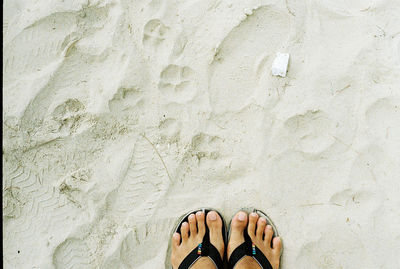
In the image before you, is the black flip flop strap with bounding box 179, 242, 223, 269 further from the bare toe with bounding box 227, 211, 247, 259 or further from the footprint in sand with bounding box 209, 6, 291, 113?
the footprint in sand with bounding box 209, 6, 291, 113

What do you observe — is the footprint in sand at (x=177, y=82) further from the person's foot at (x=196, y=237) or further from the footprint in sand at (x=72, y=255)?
the footprint in sand at (x=72, y=255)

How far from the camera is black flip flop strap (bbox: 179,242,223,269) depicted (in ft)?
5.38

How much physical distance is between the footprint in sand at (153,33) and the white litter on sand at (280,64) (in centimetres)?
62

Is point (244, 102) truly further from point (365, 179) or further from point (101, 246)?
point (101, 246)

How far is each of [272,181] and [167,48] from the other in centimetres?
91

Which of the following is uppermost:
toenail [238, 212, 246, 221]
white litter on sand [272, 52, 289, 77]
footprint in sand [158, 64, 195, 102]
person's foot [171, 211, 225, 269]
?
footprint in sand [158, 64, 195, 102]

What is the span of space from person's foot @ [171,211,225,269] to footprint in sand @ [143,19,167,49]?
0.96 meters

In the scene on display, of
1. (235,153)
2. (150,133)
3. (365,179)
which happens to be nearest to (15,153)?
(150,133)

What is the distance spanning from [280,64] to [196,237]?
1.07 m

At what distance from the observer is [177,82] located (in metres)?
1.56

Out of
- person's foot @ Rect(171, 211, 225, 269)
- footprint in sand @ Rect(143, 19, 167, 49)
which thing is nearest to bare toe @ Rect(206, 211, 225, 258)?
person's foot @ Rect(171, 211, 225, 269)

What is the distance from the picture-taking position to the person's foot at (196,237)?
5.24 ft

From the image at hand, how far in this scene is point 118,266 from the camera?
58.9 inches

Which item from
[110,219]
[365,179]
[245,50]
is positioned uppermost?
[245,50]
